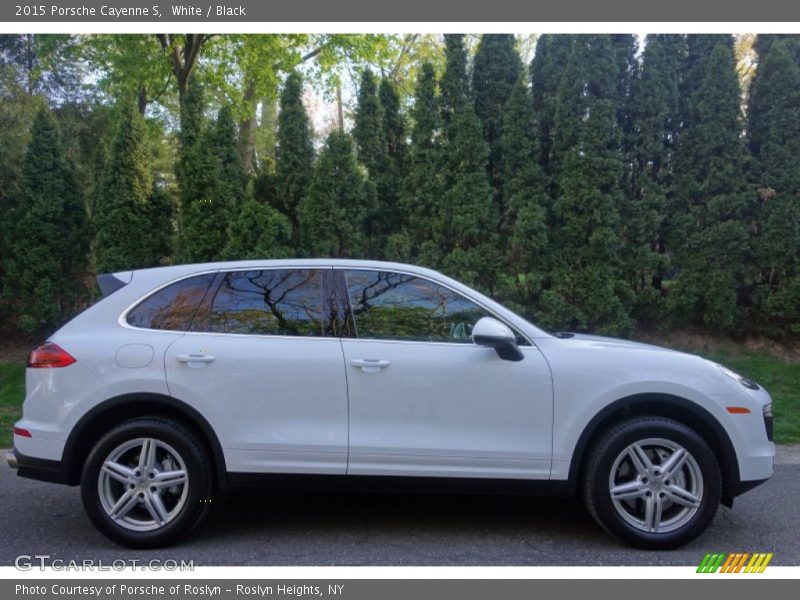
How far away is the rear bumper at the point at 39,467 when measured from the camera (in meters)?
4.11

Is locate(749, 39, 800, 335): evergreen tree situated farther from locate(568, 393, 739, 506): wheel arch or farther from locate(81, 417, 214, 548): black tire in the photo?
locate(81, 417, 214, 548): black tire

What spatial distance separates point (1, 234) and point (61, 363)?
693cm

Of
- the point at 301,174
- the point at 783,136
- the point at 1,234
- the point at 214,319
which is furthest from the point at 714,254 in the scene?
the point at 1,234

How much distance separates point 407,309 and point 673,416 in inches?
72.2

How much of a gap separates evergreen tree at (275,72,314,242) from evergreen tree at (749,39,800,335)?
6.30 meters

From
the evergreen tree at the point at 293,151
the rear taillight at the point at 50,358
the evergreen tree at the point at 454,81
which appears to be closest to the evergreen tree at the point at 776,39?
the evergreen tree at the point at 454,81

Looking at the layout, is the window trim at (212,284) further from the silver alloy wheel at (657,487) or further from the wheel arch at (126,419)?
the silver alloy wheel at (657,487)

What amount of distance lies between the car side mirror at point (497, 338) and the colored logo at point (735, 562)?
1.64 meters

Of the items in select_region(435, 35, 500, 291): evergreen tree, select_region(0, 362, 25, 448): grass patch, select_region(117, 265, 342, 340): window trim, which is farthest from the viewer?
select_region(435, 35, 500, 291): evergreen tree

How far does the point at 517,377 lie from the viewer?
4105 mm

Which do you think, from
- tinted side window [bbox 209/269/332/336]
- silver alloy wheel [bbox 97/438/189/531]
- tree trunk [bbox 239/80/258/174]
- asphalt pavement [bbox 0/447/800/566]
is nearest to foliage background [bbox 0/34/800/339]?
asphalt pavement [bbox 0/447/800/566]

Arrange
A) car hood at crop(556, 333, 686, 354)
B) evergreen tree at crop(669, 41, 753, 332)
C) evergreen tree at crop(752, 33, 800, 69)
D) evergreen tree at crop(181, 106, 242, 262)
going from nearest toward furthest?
car hood at crop(556, 333, 686, 354)
evergreen tree at crop(669, 41, 753, 332)
evergreen tree at crop(181, 106, 242, 262)
evergreen tree at crop(752, 33, 800, 69)

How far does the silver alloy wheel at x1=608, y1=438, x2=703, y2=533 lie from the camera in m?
4.09

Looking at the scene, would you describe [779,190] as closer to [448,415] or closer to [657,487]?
[657,487]
